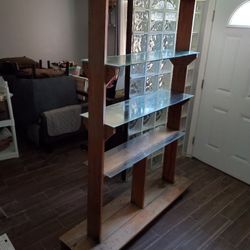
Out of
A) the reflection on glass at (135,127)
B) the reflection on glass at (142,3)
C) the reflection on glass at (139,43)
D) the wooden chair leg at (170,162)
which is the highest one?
the reflection on glass at (142,3)

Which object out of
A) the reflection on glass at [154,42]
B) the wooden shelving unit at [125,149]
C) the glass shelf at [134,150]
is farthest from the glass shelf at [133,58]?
the glass shelf at [134,150]

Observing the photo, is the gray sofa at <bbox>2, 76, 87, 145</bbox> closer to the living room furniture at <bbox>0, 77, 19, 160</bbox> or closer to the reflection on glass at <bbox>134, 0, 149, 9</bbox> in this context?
the living room furniture at <bbox>0, 77, 19, 160</bbox>

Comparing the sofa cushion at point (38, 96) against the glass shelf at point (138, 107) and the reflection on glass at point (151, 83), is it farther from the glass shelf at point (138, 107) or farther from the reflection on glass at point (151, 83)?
the glass shelf at point (138, 107)

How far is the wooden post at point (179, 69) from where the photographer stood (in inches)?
82.7

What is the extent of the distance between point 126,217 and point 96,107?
986 millimetres

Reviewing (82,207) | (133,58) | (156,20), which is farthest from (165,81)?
(82,207)

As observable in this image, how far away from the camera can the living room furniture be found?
281cm

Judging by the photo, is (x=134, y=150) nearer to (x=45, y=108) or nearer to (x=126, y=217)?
(x=126, y=217)

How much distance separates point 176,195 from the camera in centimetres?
239

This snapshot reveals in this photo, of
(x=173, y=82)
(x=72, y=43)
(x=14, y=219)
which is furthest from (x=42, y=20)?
(x=14, y=219)

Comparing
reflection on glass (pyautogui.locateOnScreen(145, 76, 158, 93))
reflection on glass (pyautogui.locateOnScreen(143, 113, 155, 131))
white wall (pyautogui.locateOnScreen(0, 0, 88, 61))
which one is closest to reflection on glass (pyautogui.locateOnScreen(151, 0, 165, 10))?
reflection on glass (pyautogui.locateOnScreen(145, 76, 158, 93))

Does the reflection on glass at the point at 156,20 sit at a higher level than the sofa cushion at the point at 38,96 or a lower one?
higher

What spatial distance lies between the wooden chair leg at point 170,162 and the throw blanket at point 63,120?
124 centimetres

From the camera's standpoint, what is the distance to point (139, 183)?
210 cm
